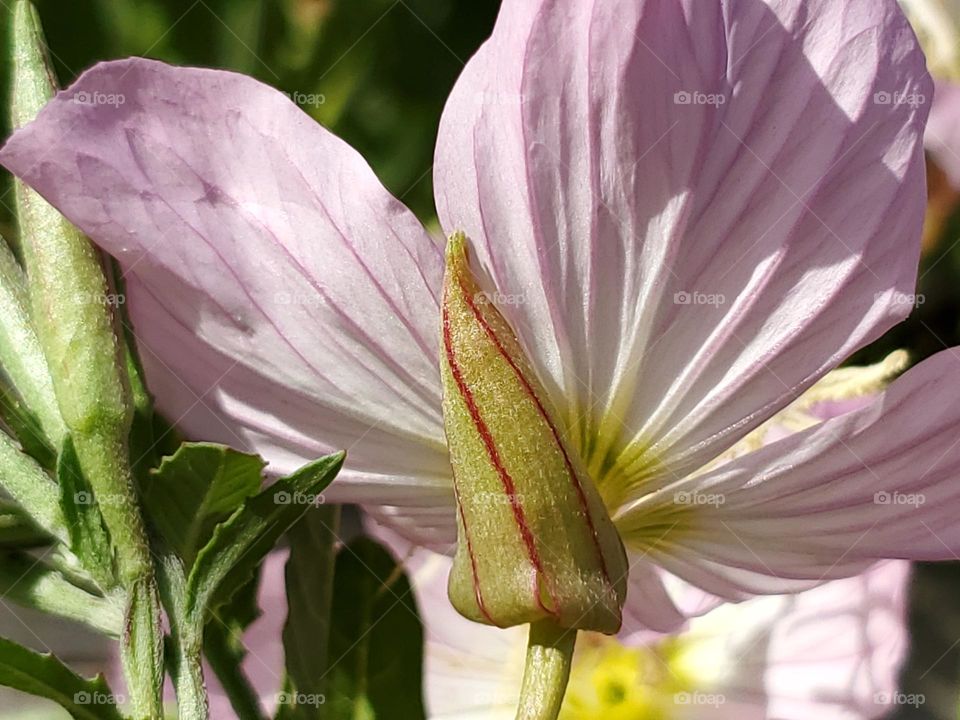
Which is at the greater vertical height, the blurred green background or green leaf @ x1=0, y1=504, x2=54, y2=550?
the blurred green background

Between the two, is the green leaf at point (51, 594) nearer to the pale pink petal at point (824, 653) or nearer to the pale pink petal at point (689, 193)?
the pale pink petal at point (689, 193)

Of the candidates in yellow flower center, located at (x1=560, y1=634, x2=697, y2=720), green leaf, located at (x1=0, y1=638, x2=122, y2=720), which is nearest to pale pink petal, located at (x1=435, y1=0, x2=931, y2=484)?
green leaf, located at (x1=0, y1=638, x2=122, y2=720)

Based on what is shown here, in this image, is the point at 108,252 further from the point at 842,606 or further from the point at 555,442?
the point at 842,606

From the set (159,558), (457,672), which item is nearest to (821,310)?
(159,558)

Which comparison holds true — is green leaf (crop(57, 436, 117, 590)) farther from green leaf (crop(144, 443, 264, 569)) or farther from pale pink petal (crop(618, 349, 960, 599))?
pale pink petal (crop(618, 349, 960, 599))

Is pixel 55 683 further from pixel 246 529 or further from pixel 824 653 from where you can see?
pixel 824 653

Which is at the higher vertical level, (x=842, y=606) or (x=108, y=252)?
(x=108, y=252)
